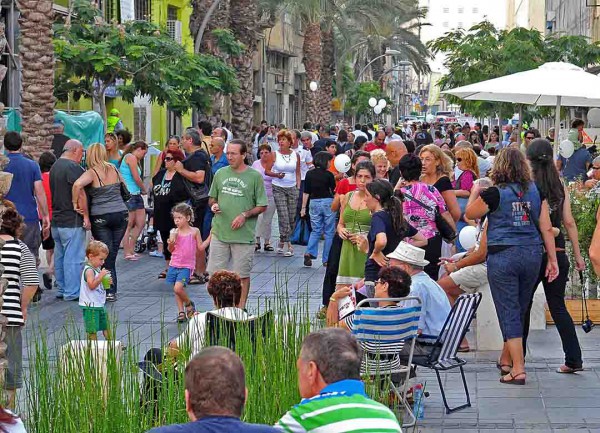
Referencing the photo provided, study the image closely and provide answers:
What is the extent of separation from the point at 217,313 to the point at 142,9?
3312cm

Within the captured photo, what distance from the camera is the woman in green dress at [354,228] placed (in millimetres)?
11039

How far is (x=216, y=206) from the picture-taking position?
12.3m

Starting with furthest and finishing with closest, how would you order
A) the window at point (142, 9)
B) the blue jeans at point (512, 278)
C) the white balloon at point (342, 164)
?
the window at point (142, 9), the white balloon at point (342, 164), the blue jeans at point (512, 278)

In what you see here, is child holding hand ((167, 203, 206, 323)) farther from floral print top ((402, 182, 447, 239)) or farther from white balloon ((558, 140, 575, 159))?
white balloon ((558, 140, 575, 159))

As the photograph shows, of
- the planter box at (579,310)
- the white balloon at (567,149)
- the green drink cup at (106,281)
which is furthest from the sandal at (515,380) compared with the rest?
the white balloon at (567,149)

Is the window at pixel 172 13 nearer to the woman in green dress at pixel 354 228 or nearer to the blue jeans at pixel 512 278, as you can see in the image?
the woman in green dress at pixel 354 228

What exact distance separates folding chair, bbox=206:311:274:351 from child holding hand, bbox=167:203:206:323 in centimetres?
456

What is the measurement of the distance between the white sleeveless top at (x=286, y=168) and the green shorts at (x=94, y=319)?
309 inches

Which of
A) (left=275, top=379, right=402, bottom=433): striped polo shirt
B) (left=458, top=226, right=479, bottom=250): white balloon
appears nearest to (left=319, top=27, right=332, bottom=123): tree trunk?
(left=458, top=226, right=479, bottom=250): white balloon

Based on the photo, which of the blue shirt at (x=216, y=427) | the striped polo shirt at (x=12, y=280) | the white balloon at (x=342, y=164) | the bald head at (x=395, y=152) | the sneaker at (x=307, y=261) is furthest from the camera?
the sneaker at (x=307, y=261)

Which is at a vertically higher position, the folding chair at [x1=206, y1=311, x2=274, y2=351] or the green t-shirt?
the green t-shirt

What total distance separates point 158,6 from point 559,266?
32494 mm

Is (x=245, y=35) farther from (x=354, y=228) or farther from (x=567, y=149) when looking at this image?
(x=354, y=228)

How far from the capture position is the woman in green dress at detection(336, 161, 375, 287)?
1104cm
